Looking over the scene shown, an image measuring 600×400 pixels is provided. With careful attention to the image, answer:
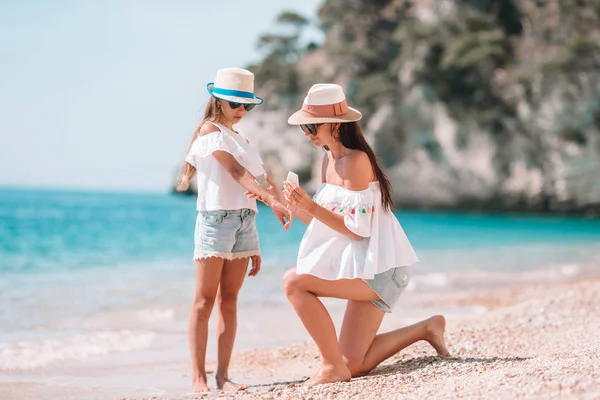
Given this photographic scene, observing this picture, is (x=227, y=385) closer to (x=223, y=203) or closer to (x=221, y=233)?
(x=221, y=233)

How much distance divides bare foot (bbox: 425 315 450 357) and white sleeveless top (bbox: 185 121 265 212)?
4.37 feet

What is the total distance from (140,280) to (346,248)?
23.3 feet

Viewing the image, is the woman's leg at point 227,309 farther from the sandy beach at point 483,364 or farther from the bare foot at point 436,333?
the bare foot at point 436,333

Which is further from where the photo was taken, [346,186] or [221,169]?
[221,169]

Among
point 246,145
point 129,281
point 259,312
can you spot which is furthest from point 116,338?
point 129,281

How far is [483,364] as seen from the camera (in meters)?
3.82

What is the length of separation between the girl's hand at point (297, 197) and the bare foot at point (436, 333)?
3.92ft

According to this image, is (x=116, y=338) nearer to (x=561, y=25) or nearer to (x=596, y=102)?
(x=596, y=102)

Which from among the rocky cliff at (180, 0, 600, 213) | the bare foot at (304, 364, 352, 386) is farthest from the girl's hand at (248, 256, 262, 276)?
the rocky cliff at (180, 0, 600, 213)

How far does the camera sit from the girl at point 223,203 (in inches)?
154

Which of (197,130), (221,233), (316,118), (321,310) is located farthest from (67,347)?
(316,118)

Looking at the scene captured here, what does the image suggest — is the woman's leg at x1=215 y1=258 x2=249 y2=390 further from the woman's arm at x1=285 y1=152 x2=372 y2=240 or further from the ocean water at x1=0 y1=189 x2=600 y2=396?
the ocean water at x1=0 y1=189 x2=600 y2=396

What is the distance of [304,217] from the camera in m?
3.87

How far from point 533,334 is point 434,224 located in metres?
20.5
